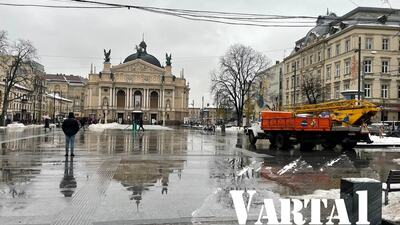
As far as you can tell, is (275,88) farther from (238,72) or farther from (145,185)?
(145,185)

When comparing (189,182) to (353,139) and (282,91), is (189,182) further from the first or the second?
(282,91)

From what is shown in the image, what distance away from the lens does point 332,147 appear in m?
26.1

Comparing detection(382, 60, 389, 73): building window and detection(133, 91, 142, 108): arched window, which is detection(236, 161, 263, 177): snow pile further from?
detection(133, 91, 142, 108): arched window

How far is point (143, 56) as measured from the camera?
5950 inches

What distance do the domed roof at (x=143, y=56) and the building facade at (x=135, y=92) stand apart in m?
0.79

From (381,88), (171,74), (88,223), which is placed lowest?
(88,223)

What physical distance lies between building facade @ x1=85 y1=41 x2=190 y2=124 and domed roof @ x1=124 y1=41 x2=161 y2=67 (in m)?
0.79

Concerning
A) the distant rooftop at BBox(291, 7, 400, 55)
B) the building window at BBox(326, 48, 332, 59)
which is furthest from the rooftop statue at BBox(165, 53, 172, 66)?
the building window at BBox(326, 48, 332, 59)

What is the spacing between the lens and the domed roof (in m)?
148

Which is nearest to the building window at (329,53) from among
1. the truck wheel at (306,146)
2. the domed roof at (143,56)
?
the truck wheel at (306,146)

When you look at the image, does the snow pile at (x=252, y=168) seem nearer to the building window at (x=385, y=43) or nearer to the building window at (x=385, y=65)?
the building window at (x=385, y=65)

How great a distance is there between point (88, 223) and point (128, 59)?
146505 millimetres

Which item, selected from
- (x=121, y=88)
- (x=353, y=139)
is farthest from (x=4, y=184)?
(x=121, y=88)

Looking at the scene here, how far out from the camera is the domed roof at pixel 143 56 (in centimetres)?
14838
